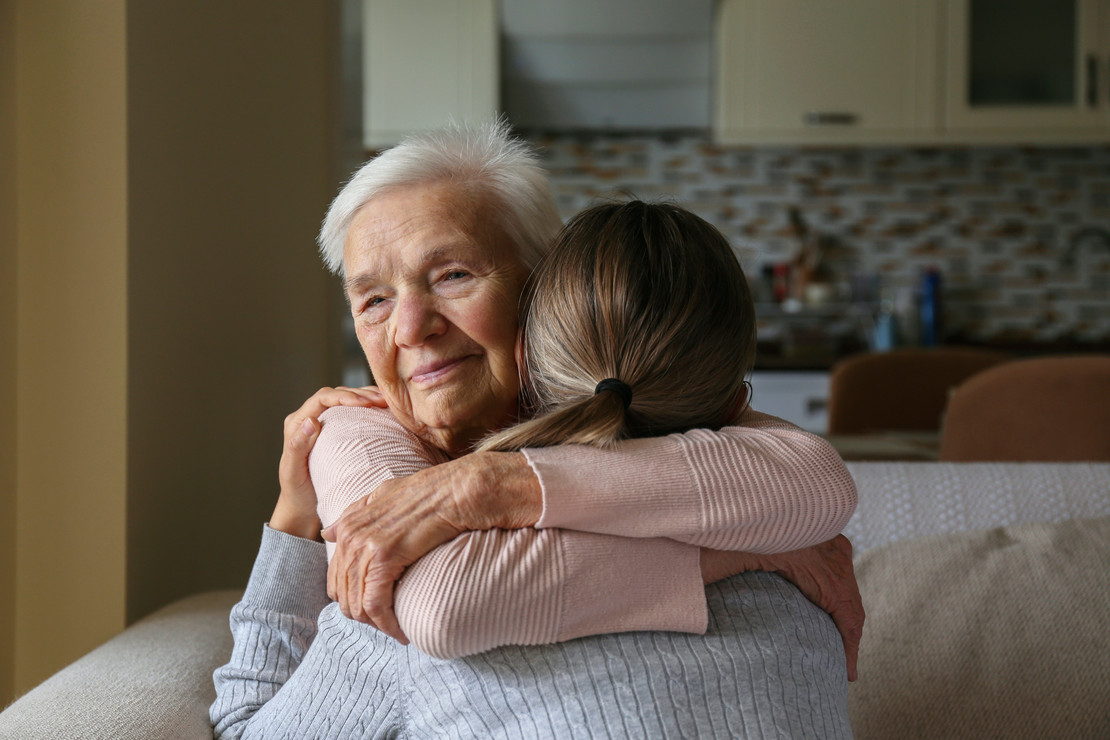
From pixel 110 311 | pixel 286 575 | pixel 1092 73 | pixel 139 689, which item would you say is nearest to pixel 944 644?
pixel 286 575

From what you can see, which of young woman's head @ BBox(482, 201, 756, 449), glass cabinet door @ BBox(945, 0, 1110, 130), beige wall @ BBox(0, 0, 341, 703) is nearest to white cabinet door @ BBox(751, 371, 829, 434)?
glass cabinet door @ BBox(945, 0, 1110, 130)

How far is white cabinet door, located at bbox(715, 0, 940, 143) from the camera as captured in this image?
411 cm

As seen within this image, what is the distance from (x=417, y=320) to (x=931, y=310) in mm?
3818

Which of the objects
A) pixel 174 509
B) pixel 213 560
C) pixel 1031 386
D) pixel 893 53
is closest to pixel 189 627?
pixel 174 509

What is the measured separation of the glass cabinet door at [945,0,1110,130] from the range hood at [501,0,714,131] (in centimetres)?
106

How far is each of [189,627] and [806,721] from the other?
81 centimetres

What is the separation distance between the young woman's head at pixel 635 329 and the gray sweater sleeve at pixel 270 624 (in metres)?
0.46

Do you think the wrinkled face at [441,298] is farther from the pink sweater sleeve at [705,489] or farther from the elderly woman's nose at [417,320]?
the pink sweater sleeve at [705,489]

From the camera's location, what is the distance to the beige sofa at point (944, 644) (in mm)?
1046

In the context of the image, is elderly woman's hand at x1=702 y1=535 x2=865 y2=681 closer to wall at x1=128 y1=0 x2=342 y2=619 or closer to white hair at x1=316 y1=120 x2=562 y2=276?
white hair at x1=316 y1=120 x2=562 y2=276

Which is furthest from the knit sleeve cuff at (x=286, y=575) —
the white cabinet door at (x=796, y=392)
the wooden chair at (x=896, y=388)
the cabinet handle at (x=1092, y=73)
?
the cabinet handle at (x=1092, y=73)

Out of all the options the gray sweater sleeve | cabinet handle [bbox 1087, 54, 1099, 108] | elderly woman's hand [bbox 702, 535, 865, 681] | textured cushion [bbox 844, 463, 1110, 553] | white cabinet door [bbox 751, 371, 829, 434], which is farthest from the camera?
cabinet handle [bbox 1087, 54, 1099, 108]

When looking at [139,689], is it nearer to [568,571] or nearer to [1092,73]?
[568,571]

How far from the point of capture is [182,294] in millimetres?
1360
